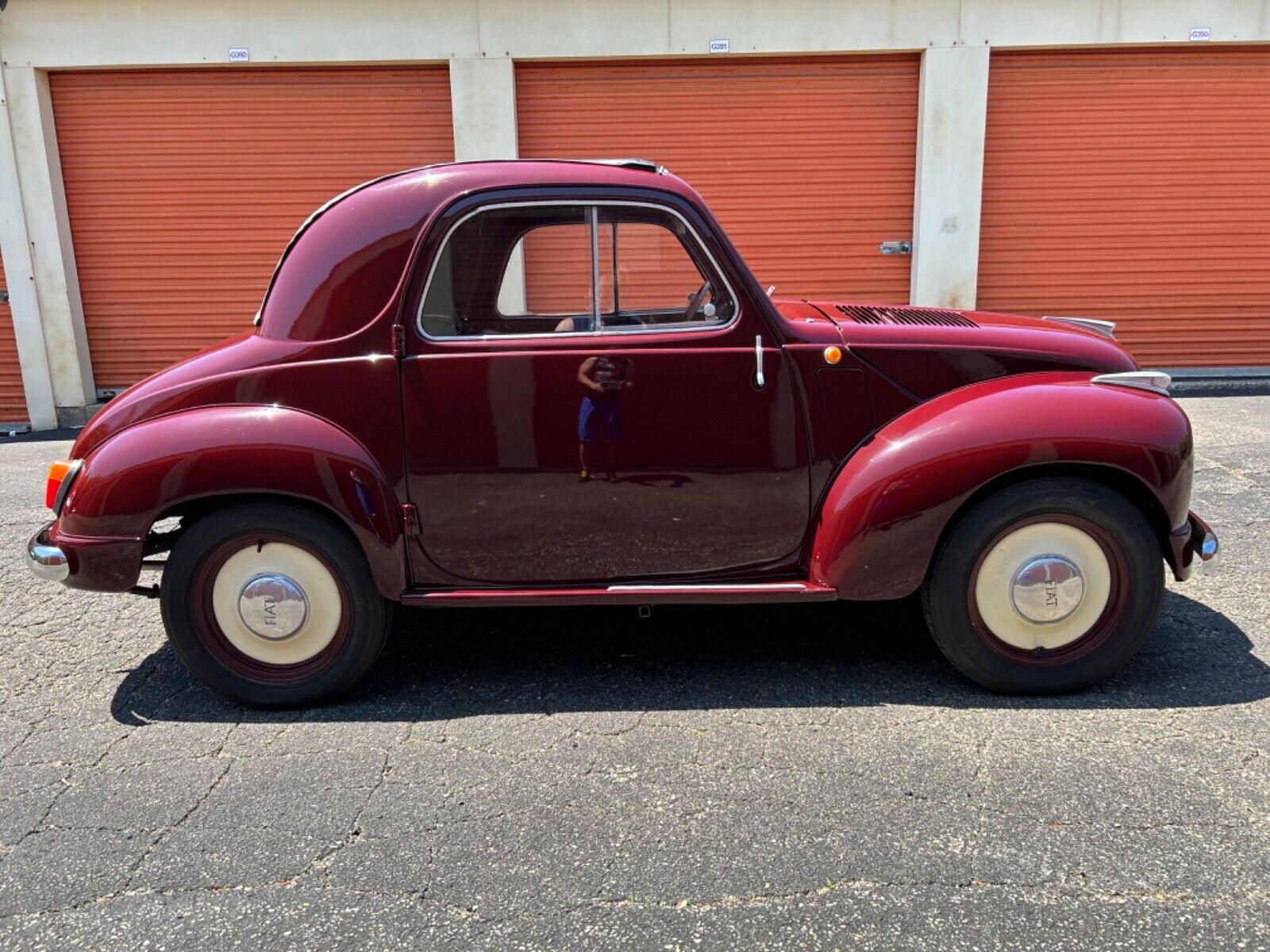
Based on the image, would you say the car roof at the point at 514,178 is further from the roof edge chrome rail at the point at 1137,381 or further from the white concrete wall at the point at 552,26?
the white concrete wall at the point at 552,26

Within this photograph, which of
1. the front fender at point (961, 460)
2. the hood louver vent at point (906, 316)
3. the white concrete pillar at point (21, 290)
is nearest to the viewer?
the front fender at point (961, 460)

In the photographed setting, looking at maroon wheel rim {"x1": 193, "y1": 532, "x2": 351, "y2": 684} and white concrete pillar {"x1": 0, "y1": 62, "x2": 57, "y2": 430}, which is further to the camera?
white concrete pillar {"x1": 0, "y1": 62, "x2": 57, "y2": 430}

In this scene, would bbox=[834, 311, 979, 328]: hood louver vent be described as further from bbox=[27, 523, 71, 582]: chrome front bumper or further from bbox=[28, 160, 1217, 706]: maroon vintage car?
bbox=[27, 523, 71, 582]: chrome front bumper

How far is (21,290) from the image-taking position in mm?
8750

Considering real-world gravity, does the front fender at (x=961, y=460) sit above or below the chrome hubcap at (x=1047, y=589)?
above

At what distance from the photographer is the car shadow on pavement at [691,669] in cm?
331

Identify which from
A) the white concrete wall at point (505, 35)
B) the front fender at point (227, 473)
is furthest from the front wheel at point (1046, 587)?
the white concrete wall at point (505, 35)

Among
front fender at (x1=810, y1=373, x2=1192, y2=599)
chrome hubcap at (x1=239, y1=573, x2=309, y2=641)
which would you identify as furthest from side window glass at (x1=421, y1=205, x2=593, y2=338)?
front fender at (x1=810, y1=373, x2=1192, y2=599)

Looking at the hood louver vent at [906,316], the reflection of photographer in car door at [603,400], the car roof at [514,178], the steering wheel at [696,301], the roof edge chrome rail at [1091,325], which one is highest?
the car roof at [514,178]

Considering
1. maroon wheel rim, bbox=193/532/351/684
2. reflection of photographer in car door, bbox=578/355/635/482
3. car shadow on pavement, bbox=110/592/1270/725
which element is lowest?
car shadow on pavement, bbox=110/592/1270/725


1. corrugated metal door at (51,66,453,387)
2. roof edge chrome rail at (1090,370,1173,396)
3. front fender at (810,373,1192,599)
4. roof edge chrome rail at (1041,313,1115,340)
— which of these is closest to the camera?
front fender at (810,373,1192,599)

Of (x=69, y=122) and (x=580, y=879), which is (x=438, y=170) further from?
(x=69, y=122)

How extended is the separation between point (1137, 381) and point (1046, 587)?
0.81 m

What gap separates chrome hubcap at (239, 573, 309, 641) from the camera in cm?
326
